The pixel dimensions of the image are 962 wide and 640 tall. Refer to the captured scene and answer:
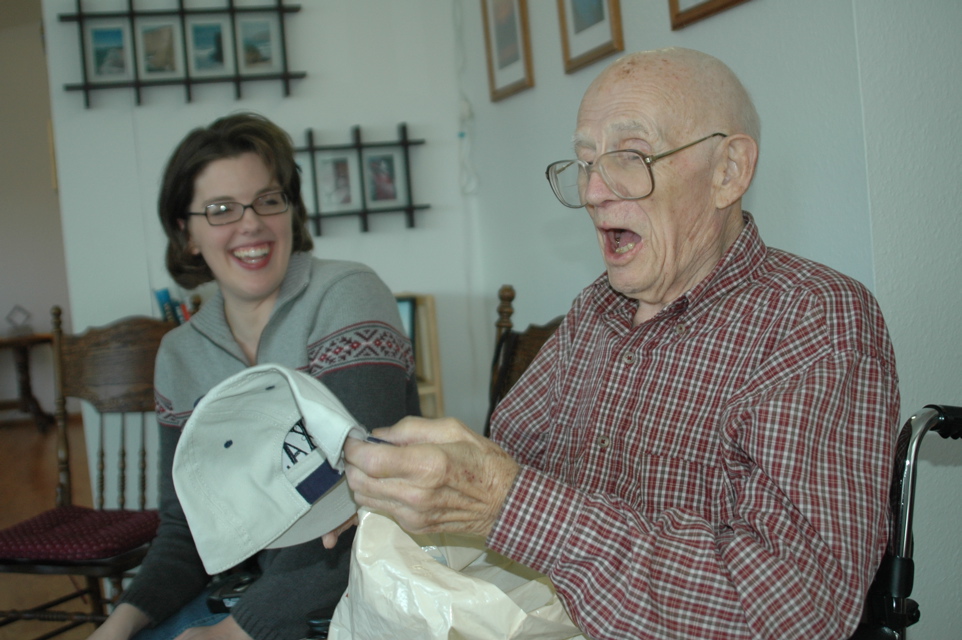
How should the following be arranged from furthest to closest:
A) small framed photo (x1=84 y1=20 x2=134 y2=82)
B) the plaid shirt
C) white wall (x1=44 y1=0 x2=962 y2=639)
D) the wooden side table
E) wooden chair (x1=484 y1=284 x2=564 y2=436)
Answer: the wooden side table
small framed photo (x1=84 y1=20 x2=134 y2=82)
wooden chair (x1=484 y1=284 x2=564 y2=436)
white wall (x1=44 y1=0 x2=962 y2=639)
the plaid shirt

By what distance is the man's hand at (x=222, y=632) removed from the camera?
1232mm

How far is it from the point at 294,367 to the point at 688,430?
761mm

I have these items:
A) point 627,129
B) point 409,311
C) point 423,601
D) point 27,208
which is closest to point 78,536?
point 409,311

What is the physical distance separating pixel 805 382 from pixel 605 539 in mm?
287

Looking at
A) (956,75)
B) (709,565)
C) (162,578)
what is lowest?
(162,578)

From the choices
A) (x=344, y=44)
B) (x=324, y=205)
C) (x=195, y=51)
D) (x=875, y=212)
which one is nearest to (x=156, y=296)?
(x=324, y=205)

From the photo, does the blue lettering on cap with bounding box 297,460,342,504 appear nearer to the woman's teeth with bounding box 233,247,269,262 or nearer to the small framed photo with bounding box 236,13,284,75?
the woman's teeth with bounding box 233,247,269,262

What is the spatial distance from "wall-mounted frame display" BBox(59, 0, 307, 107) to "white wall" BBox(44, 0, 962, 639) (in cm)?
6

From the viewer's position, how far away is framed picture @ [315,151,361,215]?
9.82 ft

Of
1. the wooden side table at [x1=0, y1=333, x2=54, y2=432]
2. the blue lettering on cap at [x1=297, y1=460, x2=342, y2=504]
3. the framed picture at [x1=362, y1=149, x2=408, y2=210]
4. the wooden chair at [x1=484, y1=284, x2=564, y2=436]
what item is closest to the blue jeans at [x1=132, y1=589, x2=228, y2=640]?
the blue lettering on cap at [x1=297, y1=460, x2=342, y2=504]

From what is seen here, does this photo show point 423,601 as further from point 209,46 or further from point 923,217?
point 209,46

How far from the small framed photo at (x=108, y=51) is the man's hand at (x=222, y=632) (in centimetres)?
219

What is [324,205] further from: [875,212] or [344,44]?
[875,212]

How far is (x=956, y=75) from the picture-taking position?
1.37 meters
